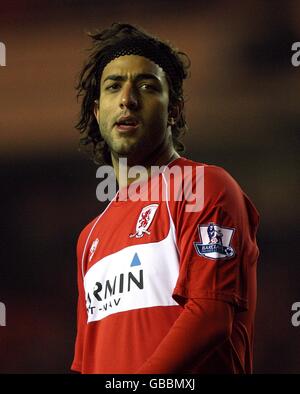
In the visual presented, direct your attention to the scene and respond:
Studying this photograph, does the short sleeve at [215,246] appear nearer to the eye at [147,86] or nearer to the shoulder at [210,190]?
the shoulder at [210,190]

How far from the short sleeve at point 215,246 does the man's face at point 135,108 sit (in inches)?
8.9

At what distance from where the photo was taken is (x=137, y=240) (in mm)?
1939

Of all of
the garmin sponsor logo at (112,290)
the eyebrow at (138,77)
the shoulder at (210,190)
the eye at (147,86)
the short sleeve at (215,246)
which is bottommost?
the garmin sponsor logo at (112,290)

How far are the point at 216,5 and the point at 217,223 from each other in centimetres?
111

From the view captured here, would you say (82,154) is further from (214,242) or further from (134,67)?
(214,242)

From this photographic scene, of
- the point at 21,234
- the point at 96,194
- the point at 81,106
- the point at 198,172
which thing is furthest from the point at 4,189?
the point at 198,172

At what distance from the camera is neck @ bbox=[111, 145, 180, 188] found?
208 centimetres

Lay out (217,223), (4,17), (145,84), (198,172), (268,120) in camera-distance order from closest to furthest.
→ 1. (217,223)
2. (198,172)
3. (145,84)
4. (268,120)
5. (4,17)

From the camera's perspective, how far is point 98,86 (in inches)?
87.8

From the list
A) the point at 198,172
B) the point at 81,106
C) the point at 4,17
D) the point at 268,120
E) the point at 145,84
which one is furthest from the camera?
the point at 4,17

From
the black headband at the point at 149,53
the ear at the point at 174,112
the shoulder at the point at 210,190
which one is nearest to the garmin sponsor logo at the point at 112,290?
the shoulder at the point at 210,190

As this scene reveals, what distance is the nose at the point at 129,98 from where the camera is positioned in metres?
2.01

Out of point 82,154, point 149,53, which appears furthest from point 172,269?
point 82,154

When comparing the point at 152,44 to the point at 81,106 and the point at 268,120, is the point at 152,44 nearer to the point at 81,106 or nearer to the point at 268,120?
the point at 81,106
